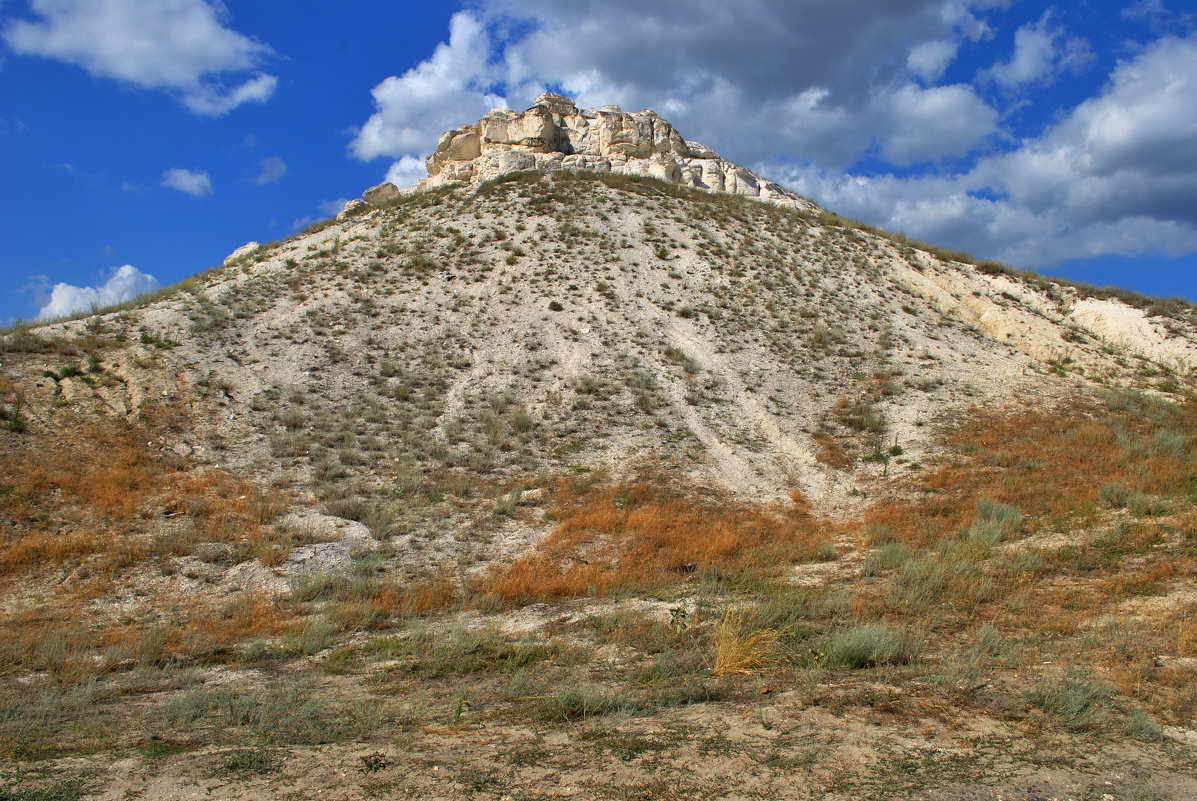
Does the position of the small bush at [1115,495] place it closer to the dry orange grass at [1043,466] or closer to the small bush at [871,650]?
the dry orange grass at [1043,466]

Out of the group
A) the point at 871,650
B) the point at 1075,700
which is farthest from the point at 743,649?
the point at 1075,700

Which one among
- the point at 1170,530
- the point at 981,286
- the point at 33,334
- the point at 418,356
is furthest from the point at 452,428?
the point at 981,286

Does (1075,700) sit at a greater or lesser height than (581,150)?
lesser

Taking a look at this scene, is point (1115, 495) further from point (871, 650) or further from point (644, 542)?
point (644, 542)

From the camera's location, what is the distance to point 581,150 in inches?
1382

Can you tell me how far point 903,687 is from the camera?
19.1ft

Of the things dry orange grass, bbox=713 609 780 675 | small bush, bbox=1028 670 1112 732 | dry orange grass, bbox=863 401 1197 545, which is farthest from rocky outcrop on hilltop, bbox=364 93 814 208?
small bush, bbox=1028 670 1112 732

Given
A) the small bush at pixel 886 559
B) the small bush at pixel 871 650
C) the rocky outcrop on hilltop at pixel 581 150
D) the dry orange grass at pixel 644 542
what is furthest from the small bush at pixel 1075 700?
the rocky outcrop on hilltop at pixel 581 150

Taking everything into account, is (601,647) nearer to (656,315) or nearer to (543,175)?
(656,315)

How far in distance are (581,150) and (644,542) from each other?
28.2m

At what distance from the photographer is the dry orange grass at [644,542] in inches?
406

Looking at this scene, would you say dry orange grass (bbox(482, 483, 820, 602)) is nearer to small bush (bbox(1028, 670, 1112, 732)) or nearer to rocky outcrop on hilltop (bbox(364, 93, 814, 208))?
small bush (bbox(1028, 670, 1112, 732))

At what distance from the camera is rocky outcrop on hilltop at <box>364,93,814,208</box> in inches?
1319

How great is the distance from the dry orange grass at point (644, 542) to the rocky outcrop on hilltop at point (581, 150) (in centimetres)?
2314
